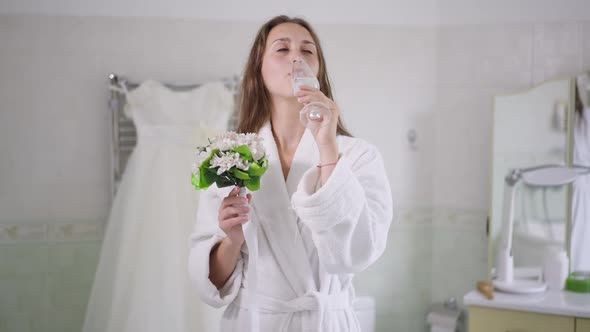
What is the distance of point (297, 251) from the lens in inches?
49.4

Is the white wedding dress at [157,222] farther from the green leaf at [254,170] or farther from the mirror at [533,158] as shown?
the mirror at [533,158]

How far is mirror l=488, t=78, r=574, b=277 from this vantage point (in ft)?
7.67

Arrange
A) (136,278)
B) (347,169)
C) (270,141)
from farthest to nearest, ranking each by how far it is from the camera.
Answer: (136,278) → (270,141) → (347,169)

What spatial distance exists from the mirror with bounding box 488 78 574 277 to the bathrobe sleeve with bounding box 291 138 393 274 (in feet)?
4.54

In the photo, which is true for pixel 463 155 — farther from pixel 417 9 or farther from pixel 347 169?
pixel 347 169

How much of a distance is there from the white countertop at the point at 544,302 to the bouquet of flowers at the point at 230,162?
1.35 m

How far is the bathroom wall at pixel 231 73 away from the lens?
2.44m

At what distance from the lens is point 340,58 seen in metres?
2.63

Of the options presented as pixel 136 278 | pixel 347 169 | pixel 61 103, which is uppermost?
pixel 61 103

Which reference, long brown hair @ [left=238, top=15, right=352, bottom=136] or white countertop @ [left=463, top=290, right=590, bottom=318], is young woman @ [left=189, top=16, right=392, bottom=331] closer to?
long brown hair @ [left=238, top=15, right=352, bottom=136]

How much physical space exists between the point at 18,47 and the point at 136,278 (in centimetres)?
119

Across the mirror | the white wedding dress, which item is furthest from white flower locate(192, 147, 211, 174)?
the mirror

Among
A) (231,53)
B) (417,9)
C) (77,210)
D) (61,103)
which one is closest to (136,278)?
(77,210)

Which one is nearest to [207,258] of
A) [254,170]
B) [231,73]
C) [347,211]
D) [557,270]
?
[254,170]
